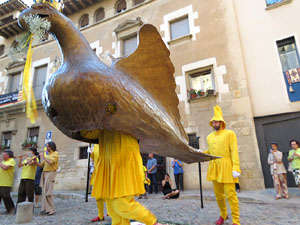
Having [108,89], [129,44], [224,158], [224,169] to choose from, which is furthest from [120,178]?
[129,44]

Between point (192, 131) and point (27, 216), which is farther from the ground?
point (192, 131)

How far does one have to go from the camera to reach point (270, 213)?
3.83 meters

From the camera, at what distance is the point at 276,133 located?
7230 mm

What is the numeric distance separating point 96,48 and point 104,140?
1048 cm

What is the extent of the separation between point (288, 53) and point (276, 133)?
3047mm

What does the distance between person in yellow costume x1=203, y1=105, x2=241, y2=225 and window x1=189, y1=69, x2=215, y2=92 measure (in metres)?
5.46

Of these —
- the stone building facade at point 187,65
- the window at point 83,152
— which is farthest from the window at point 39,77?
the window at point 83,152

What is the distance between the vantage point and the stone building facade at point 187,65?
7539 millimetres

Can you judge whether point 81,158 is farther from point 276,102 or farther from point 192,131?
point 276,102

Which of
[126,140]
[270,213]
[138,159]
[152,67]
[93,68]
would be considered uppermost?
[152,67]

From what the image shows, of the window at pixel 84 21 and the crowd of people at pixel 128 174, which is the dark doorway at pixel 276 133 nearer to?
the crowd of people at pixel 128 174

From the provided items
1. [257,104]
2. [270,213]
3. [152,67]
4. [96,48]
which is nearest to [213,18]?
[257,104]

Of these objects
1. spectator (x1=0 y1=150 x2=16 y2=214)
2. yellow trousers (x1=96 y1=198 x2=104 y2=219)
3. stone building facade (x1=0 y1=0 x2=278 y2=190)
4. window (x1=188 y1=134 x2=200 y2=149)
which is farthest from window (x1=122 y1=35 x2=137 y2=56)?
yellow trousers (x1=96 y1=198 x2=104 y2=219)

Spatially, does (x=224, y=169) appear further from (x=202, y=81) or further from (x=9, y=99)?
(x=9, y=99)
